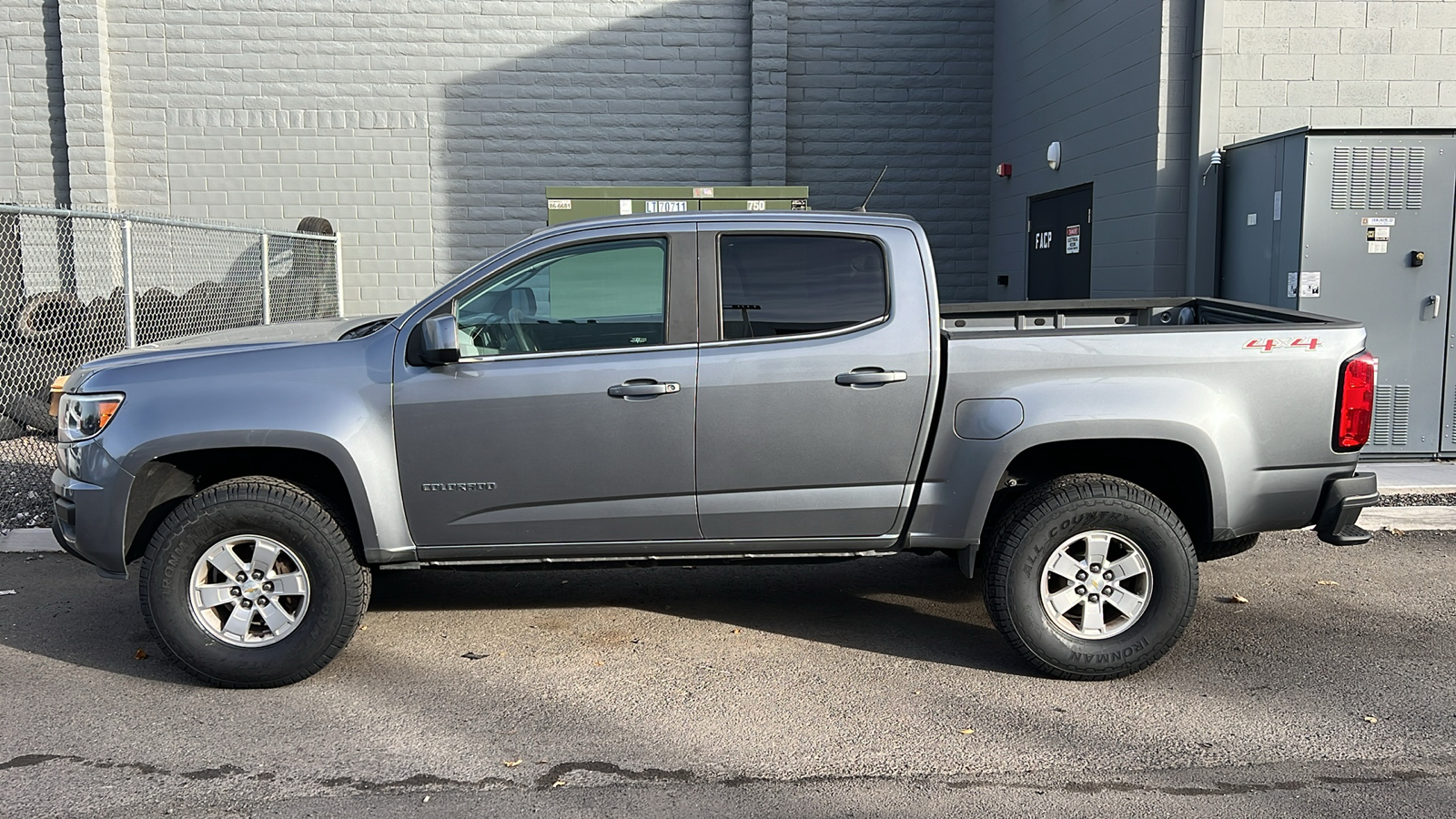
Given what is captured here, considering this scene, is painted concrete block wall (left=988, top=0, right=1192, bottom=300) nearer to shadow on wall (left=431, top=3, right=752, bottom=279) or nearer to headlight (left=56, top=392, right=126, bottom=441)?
shadow on wall (left=431, top=3, right=752, bottom=279)

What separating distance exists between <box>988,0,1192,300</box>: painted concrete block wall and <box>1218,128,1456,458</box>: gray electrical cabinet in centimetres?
112

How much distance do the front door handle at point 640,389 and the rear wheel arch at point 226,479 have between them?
43.1 inches

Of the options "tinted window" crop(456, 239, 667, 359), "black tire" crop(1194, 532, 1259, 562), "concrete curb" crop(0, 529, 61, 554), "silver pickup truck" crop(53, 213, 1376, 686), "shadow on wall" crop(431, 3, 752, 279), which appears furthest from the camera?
"shadow on wall" crop(431, 3, 752, 279)

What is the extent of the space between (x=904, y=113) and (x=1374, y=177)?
7.02 meters

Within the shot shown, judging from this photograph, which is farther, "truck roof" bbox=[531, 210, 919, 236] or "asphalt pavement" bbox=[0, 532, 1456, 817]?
"truck roof" bbox=[531, 210, 919, 236]

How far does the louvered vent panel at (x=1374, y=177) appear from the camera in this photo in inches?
331

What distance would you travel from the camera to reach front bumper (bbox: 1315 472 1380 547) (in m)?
4.66

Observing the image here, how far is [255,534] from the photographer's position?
4.61 metres

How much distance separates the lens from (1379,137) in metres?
8.39

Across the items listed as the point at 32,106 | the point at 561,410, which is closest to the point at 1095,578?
the point at 561,410

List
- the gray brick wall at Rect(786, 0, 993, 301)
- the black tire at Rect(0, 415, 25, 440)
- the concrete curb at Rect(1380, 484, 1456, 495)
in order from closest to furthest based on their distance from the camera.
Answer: the concrete curb at Rect(1380, 484, 1456, 495) < the black tire at Rect(0, 415, 25, 440) < the gray brick wall at Rect(786, 0, 993, 301)

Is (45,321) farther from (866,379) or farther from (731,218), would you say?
(866,379)

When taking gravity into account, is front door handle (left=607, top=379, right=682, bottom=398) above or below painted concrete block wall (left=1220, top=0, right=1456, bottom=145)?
below

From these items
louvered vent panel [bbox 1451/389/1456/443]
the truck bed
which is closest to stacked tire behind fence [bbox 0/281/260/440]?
the truck bed
